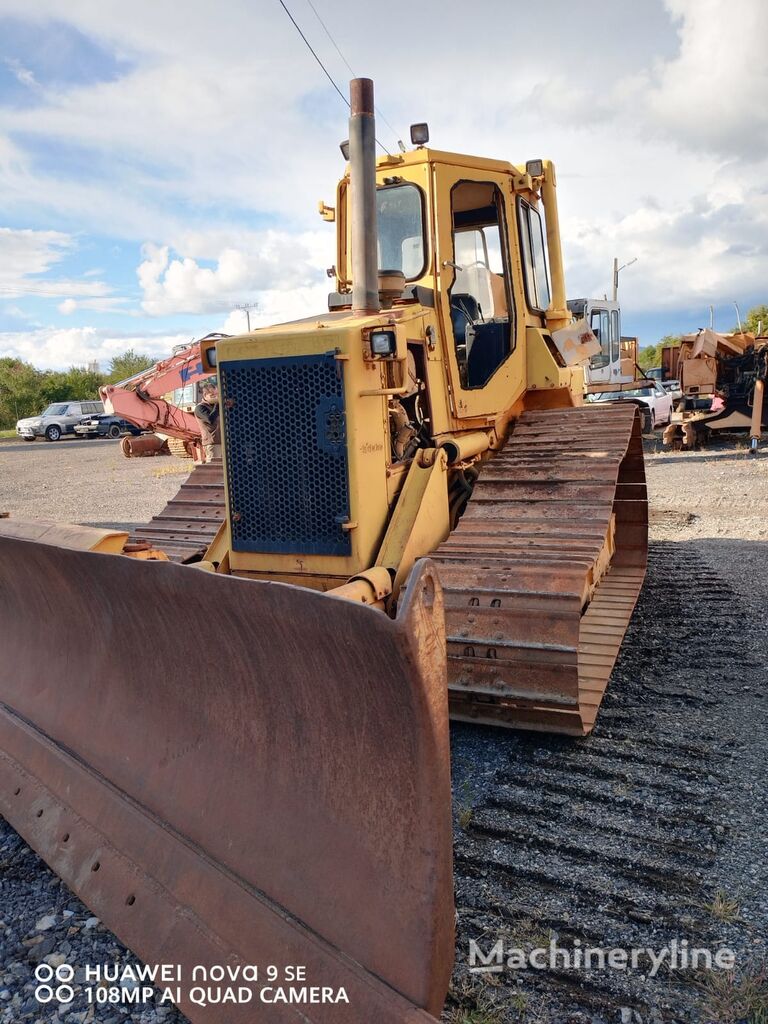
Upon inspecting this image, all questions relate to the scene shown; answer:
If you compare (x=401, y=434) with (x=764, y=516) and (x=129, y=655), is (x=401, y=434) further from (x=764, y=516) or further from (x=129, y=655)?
(x=764, y=516)

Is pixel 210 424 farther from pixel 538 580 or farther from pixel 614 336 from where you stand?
pixel 614 336

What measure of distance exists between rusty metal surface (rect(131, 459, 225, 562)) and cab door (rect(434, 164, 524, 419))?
7.66 feet

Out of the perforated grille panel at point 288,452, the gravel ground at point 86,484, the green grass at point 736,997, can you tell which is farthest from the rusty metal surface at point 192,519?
the green grass at point 736,997

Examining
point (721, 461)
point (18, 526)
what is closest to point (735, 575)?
point (18, 526)

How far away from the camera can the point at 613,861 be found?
285cm

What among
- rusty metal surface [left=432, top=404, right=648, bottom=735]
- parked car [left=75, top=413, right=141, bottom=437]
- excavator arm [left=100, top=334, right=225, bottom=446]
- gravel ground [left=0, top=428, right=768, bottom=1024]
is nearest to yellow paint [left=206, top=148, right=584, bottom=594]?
rusty metal surface [left=432, top=404, right=648, bottom=735]

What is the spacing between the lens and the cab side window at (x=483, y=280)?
206 inches

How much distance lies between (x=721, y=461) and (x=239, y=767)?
14.9 meters

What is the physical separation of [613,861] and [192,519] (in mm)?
4468

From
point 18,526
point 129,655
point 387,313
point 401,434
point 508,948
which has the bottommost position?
point 508,948

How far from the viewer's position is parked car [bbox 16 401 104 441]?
110ft

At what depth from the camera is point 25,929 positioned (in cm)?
268

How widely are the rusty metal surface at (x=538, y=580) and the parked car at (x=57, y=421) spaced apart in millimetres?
32013

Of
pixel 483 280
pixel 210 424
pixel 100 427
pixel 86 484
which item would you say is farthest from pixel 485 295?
pixel 100 427
